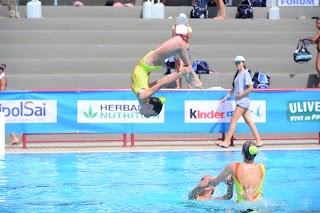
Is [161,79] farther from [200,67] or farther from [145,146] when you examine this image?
[200,67]

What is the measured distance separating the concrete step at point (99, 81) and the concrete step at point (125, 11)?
130 inches

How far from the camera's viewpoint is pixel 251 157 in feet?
38.0

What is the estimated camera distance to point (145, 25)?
75.7 feet

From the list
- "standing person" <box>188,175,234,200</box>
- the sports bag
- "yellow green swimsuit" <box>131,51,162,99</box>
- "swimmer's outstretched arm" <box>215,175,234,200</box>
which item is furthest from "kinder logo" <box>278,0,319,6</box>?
"swimmer's outstretched arm" <box>215,175,234,200</box>

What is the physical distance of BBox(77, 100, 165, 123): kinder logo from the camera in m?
18.5

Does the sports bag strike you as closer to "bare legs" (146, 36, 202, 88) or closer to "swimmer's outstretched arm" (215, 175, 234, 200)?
"bare legs" (146, 36, 202, 88)

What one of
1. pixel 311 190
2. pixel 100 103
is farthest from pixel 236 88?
pixel 311 190

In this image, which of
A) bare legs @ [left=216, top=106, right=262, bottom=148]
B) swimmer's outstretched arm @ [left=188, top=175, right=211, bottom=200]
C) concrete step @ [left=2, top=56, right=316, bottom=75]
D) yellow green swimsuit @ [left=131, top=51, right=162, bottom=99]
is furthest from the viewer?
concrete step @ [left=2, top=56, right=316, bottom=75]

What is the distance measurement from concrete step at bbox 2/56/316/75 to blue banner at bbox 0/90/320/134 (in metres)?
2.27

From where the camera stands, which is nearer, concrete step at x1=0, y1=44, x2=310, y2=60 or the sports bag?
the sports bag

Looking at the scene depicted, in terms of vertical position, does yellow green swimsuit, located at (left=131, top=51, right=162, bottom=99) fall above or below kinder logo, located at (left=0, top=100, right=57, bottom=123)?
above

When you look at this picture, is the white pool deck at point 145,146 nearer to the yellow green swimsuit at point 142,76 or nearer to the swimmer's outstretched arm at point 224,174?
the yellow green swimsuit at point 142,76

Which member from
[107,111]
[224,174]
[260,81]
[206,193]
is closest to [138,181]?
[206,193]

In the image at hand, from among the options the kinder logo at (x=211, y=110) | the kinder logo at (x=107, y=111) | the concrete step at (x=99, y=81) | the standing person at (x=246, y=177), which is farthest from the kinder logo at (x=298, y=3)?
the standing person at (x=246, y=177)
